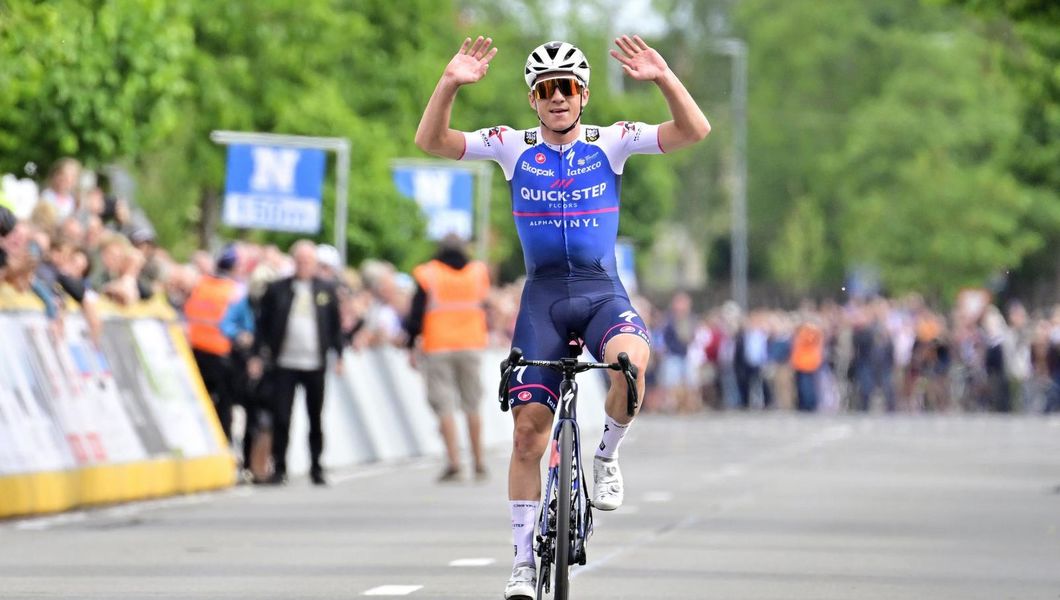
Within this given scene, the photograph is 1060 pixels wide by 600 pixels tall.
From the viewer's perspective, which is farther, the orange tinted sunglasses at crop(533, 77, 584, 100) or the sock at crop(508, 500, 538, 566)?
the orange tinted sunglasses at crop(533, 77, 584, 100)

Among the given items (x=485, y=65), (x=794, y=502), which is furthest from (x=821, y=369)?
(x=485, y=65)

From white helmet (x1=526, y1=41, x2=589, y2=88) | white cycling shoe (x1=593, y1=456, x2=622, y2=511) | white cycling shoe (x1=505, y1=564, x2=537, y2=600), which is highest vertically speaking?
white helmet (x1=526, y1=41, x2=589, y2=88)

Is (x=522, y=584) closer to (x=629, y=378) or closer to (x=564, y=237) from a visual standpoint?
(x=629, y=378)

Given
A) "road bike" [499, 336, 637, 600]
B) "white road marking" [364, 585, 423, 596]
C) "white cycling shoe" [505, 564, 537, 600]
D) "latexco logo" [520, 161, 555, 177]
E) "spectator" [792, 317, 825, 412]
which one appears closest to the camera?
"road bike" [499, 336, 637, 600]

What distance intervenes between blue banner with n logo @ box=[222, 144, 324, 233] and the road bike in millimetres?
20507

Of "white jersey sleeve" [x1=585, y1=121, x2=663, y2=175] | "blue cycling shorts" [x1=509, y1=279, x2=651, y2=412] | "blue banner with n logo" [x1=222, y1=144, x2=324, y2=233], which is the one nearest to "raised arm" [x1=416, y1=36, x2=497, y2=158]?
"white jersey sleeve" [x1=585, y1=121, x2=663, y2=175]

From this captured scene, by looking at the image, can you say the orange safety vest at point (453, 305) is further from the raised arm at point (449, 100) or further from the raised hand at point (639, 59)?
the raised hand at point (639, 59)

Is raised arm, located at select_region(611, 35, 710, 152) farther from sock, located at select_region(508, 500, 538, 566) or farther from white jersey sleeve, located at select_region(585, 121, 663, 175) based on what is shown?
sock, located at select_region(508, 500, 538, 566)

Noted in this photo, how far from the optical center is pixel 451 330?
22594mm

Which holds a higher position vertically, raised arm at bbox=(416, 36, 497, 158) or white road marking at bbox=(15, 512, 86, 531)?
raised arm at bbox=(416, 36, 497, 158)

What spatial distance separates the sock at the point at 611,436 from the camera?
1073 centimetres

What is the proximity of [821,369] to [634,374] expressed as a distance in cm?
4053

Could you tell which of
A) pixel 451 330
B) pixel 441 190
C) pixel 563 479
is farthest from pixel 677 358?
pixel 563 479

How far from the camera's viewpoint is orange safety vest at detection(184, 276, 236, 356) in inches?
872
